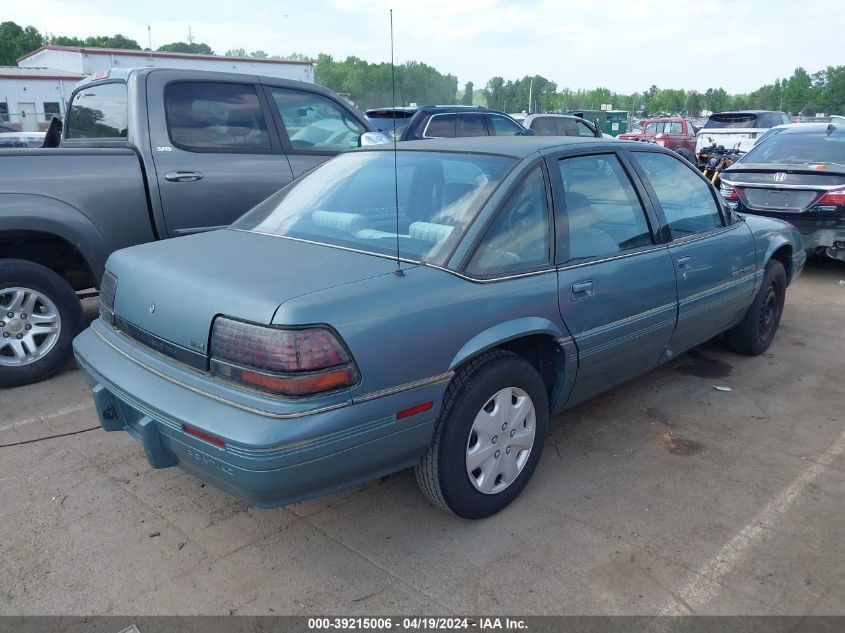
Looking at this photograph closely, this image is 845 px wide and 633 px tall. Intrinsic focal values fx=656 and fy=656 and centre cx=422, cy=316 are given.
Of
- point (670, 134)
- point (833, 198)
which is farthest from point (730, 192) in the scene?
point (670, 134)

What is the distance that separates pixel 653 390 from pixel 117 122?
13.9ft

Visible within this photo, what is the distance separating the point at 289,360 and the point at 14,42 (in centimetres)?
7790

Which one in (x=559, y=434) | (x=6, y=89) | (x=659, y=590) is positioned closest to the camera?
(x=659, y=590)

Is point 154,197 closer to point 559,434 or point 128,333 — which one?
point 128,333

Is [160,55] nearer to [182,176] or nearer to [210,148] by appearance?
[210,148]

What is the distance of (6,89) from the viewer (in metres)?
33.7

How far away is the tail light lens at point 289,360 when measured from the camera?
2137 millimetres

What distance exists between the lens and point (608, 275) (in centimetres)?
314

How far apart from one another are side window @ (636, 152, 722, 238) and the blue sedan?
22mm

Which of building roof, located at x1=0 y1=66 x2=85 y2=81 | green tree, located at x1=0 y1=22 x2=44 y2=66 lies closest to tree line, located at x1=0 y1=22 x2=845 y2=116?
green tree, located at x1=0 y1=22 x2=44 y2=66

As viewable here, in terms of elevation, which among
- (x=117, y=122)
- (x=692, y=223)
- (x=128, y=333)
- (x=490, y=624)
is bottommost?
(x=490, y=624)

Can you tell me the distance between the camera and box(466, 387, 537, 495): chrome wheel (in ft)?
8.80

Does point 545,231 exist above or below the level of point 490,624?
above

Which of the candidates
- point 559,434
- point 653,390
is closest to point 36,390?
point 559,434
